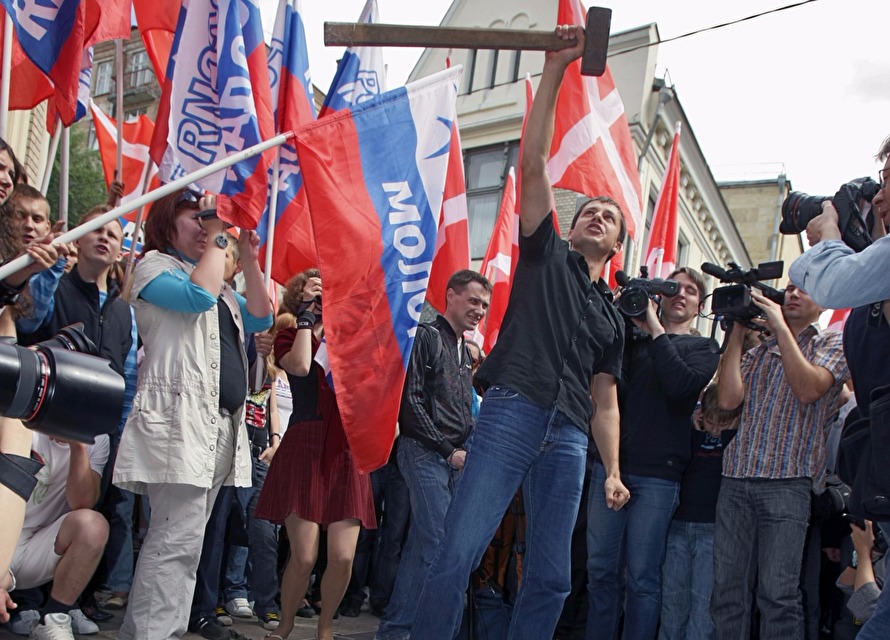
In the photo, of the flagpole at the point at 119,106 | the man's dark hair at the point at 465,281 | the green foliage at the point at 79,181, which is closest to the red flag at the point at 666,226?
the man's dark hair at the point at 465,281

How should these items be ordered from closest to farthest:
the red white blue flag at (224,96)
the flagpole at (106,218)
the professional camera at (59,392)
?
1. the professional camera at (59,392)
2. the flagpole at (106,218)
3. the red white blue flag at (224,96)

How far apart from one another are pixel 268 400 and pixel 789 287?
327 centimetres

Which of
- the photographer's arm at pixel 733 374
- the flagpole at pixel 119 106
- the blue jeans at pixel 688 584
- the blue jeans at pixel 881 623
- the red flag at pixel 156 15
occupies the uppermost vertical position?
the red flag at pixel 156 15

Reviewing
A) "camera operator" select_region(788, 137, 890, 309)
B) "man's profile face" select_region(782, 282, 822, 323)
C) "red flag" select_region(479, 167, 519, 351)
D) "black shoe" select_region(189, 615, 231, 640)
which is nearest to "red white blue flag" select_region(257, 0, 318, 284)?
"black shoe" select_region(189, 615, 231, 640)

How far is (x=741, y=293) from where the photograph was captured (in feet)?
12.9

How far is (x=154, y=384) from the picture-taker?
314cm

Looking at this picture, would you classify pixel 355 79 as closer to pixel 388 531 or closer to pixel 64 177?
pixel 64 177

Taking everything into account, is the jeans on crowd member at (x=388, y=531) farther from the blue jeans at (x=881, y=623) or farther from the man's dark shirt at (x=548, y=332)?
the blue jeans at (x=881, y=623)

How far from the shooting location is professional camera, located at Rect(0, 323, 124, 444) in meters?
1.58

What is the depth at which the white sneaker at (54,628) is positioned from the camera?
10.2ft

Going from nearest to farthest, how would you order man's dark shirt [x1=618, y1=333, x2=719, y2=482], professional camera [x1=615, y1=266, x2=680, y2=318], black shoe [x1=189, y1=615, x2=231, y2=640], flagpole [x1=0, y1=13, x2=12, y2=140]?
flagpole [x1=0, y1=13, x2=12, y2=140], black shoe [x1=189, y1=615, x2=231, y2=640], man's dark shirt [x1=618, y1=333, x2=719, y2=482], professional camera [x1=615, y1=266, x2=680, y2=318]

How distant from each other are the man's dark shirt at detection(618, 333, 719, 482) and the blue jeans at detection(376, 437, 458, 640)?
0.94 m

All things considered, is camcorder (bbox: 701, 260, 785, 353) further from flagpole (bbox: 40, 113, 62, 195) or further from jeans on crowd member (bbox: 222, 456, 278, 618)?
flagpole (bbox: 40, 113, 62, 195)

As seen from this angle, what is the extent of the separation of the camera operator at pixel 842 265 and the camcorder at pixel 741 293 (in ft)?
3.73
